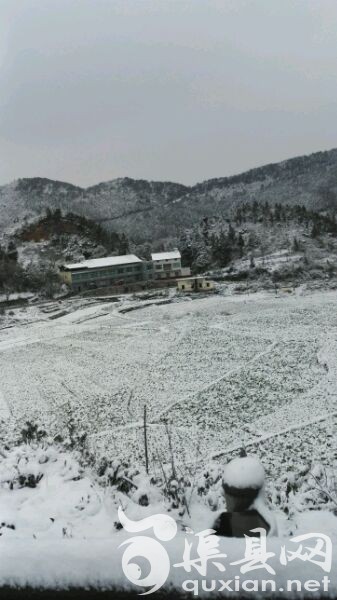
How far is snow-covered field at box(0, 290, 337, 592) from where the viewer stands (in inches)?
276

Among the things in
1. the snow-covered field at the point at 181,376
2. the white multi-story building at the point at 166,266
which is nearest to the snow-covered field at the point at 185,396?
the snow-covered field at the point at 181,376

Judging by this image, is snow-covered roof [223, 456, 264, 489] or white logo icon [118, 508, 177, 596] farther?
snow-covered roof [223, 456, 264, 489]

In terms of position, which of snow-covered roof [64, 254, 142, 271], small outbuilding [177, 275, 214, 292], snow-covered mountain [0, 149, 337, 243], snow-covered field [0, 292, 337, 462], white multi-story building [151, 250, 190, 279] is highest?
snow-covered mountain [0, 149, 337, 243]

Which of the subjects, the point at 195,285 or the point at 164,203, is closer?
the point at 195,285

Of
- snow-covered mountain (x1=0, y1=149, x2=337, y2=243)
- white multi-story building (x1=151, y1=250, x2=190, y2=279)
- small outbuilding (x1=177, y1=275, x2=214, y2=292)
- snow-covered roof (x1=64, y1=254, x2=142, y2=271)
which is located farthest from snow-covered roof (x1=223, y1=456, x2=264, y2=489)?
snow-covered mountain (x1=0, y1=149, x2=337, y2=243)

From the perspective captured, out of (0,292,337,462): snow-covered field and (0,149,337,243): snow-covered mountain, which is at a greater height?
(0,149,337,243): snow-covered mountain

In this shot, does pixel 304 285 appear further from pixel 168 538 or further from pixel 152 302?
pixel 168 538

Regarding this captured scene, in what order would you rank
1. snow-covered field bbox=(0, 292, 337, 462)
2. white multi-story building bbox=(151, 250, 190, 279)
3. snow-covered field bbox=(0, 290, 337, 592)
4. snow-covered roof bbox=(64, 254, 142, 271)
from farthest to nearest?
white multi-story building bbox=(151, 250, 190, 279)
snow-covered roof bbox=(64, 254, 142, 271)
snow-covered field bbox=(0, 292, 337, 462)
snow-covered field bbox=(0, 290, 337, 592)

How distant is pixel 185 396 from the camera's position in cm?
1742

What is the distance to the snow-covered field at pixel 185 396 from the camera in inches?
276

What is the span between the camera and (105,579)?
2357 millimetres

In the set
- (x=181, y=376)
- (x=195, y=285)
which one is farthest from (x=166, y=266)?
(x=181, y=376)

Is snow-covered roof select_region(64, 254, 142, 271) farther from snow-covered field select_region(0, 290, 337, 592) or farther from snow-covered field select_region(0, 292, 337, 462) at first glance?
snow-covered field select_region(0, 290, 337, 592)

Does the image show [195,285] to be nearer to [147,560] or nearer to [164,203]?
[147,560]
